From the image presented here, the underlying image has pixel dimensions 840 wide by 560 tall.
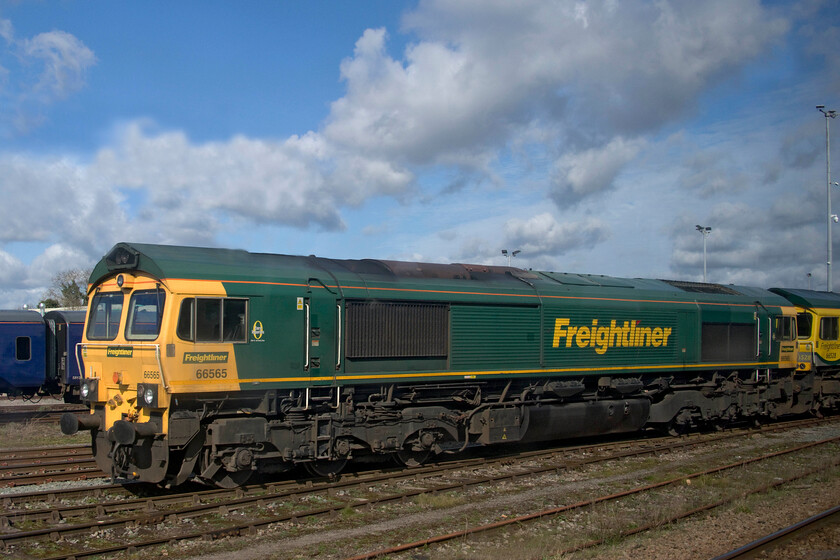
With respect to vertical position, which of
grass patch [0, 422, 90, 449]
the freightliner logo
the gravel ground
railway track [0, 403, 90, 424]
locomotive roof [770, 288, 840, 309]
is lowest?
railway track [0, 403, 90, 424]

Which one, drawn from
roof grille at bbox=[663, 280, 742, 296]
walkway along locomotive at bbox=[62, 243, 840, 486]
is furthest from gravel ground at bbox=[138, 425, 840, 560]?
roof grille at bbox=[663, 280, 742, 296]

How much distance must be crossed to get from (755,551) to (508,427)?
5.82 metres

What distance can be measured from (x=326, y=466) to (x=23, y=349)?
50.9 feet

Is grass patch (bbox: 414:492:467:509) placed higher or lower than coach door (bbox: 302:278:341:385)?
lower

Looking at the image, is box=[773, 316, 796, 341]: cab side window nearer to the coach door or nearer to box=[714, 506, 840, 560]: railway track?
box=[714, 506, 840, 560]: railway track

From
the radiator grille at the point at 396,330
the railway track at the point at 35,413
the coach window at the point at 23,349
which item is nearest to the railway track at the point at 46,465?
the radiator grille at the point at 396,330

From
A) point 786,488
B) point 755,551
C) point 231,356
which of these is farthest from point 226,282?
point 786,488

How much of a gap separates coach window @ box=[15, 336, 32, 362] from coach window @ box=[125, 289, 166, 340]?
1447 cm

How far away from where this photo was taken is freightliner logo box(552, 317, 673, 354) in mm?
14875

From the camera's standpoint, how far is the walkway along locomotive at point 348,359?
10.3 m

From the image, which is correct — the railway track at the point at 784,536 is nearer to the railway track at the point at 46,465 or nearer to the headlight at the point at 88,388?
the headlight at the point at 88,388

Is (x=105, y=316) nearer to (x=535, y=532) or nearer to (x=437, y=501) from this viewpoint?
(x=437, y=501)

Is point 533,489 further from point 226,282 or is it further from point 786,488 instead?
point 226,282

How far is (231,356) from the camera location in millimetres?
10531
